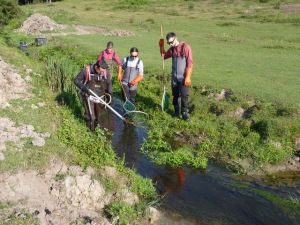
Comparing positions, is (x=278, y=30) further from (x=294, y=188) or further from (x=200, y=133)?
(x=294, y=188)

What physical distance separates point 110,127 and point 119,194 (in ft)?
17.4

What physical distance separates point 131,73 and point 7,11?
25.9 m

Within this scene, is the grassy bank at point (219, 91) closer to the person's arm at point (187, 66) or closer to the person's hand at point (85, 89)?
the person's arm at point (187, 66)

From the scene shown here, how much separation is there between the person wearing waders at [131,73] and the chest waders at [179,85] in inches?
45.5

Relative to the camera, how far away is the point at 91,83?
12.2 m

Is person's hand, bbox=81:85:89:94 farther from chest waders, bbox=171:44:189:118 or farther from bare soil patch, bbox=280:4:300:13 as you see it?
bare soil patch, bbox=280:4:300:13

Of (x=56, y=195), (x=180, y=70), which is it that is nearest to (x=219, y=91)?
(x=180, y=70)

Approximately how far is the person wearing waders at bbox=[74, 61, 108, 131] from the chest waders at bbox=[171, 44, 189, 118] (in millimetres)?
2052

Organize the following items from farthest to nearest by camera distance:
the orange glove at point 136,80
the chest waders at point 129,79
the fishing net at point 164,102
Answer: the fishing net at point 164,102
the chest waders at point 129,79
the orange glove at point 136,80

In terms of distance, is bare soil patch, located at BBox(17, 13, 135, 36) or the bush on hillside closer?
bare soil patch, located at BBox(17, 13, 135, 36)

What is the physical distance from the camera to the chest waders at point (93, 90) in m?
11.9

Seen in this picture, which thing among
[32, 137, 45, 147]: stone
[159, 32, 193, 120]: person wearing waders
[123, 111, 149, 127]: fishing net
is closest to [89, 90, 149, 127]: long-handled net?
[123, 111, 149, 127]: fishing net

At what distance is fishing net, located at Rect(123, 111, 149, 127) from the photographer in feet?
44.1

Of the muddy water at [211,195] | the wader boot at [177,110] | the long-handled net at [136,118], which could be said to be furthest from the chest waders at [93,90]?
the wader boot at [177,110]
